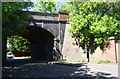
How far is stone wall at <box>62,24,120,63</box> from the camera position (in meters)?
14.0

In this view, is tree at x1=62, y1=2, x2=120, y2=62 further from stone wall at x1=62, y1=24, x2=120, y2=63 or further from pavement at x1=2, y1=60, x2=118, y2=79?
pavement at x1=2, y1=60, x2=118, y2=79

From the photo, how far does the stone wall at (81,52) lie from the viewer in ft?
45.9

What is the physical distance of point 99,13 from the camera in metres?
15.8

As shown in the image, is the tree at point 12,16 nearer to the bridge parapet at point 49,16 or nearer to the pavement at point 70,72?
the pavement at point 70,72

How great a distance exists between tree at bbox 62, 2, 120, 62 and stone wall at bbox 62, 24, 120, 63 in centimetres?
72

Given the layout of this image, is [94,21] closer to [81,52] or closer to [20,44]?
[81,52]

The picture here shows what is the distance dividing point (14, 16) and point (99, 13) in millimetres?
10047

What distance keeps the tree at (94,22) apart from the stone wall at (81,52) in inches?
28.5

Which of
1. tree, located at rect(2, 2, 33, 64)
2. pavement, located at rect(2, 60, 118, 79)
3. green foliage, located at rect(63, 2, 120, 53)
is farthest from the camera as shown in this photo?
green foliage, located at rect(63, 2, 120, 53)

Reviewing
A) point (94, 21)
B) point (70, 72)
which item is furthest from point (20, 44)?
point (70, 72)

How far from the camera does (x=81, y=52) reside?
18.0 meters

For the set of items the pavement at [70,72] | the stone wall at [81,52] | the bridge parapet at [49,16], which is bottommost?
the pavement at [70,72]

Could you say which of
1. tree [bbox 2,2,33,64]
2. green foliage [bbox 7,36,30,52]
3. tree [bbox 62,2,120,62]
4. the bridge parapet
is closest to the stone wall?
tree [bbox 62,2,120,62]

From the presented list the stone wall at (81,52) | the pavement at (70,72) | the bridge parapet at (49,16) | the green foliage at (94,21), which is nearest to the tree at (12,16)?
the pavement at (70,72)
